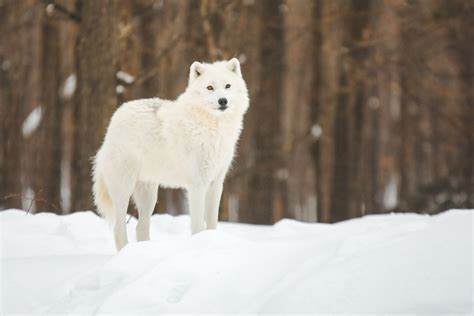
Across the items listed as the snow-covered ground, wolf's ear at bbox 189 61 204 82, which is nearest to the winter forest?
the snow-covered ground

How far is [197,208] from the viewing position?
5523 millimetres

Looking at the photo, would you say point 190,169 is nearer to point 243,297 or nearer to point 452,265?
point 243,297

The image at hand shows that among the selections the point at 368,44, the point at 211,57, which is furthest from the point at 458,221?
the point at 368,44

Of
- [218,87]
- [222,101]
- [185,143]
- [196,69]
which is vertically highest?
[196,69]

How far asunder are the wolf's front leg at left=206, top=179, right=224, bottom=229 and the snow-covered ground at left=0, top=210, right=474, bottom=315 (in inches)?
54.7

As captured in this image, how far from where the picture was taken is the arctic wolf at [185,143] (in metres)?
5.62

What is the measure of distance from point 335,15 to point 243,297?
11.1 metres

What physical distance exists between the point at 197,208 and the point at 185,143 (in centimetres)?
64

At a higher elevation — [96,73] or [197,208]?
[96,73]

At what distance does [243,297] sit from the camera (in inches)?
134

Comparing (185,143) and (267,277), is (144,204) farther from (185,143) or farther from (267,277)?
(267,277)

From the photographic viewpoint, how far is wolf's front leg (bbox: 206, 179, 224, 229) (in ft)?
19.2

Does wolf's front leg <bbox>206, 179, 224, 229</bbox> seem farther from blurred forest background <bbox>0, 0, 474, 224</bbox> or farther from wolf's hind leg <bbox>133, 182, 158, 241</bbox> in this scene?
blurred forest background <bbox>0, 0, 474, 224</bbox>

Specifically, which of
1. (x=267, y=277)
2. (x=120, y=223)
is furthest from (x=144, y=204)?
(x=267, y=277)
